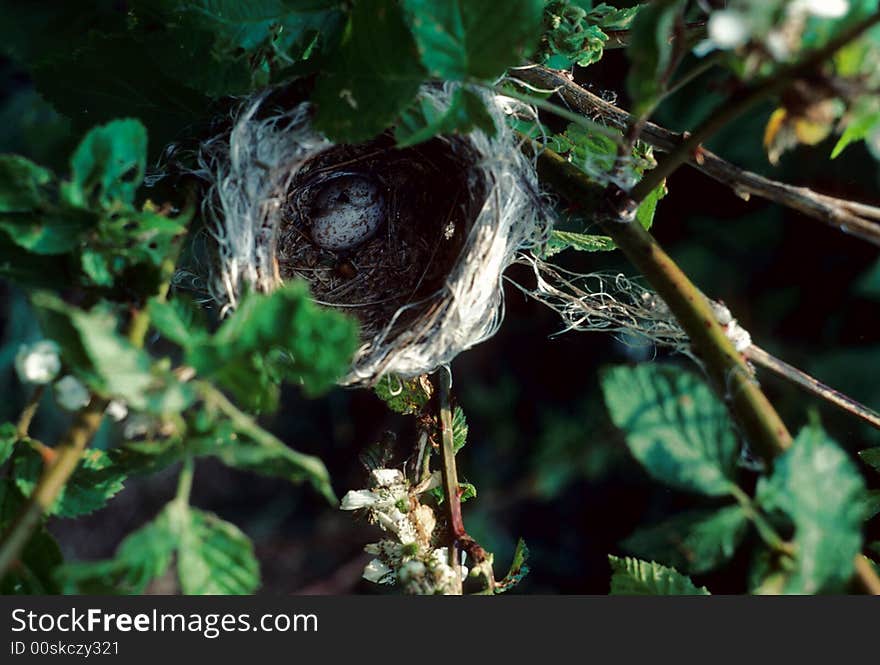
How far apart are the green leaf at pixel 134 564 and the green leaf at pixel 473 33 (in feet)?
1.01

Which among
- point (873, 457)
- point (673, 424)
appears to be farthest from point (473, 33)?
point (873, 457)

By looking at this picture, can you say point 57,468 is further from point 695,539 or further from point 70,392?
point 695,539

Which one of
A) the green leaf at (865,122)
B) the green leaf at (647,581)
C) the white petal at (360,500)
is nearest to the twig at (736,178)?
the green leaf at (865,122)

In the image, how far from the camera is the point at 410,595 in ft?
1.93

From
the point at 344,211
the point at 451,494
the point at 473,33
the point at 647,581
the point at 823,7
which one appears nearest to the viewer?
the point at 823,7

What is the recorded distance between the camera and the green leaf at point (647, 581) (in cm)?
58

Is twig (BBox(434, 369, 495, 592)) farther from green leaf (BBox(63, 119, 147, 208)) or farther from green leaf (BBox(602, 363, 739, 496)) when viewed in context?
green leaf (BBox(63, 119, 147, 208))

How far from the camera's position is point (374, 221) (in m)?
0.89

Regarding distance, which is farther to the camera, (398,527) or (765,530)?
(398,527)

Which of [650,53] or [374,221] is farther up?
[374,221]

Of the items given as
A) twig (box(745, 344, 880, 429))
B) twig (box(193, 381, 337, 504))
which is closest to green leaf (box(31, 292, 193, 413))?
twig (box(193, 381, 337, 504))

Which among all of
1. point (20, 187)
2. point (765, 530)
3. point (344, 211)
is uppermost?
point (344, 211)

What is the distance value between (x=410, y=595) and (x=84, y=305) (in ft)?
1.02

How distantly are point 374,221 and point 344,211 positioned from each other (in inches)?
1.6
